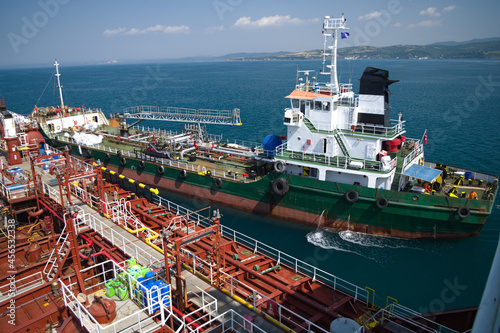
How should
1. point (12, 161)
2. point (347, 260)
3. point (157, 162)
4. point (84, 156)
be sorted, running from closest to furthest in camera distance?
point (347, 260) < point (12, 161) < point (157, 162) < point (84, 156)

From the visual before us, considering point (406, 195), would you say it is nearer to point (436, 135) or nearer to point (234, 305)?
point (234, 305)

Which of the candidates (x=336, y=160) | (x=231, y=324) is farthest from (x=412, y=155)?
(x=231, y=324)

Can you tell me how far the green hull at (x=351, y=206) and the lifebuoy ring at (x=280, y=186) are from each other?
397 mm

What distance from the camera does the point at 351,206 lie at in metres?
24.3

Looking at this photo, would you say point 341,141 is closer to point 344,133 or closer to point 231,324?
point 344,133

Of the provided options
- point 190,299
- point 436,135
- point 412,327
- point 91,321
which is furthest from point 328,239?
point 436,135

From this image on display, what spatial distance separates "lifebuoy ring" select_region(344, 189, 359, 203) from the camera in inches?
933

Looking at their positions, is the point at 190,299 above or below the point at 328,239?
above

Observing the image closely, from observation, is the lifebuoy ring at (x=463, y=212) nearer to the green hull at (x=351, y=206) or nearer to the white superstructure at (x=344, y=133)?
the green hull at (x=351, y=206)

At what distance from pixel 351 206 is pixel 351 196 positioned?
0.89 m

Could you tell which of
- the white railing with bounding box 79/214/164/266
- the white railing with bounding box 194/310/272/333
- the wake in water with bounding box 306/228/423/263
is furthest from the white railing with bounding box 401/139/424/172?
the white railing with bounding box 79/214/164/266

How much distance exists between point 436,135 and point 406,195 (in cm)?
3099

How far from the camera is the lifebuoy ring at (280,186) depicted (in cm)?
2567

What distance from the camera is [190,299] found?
45.3 ft
